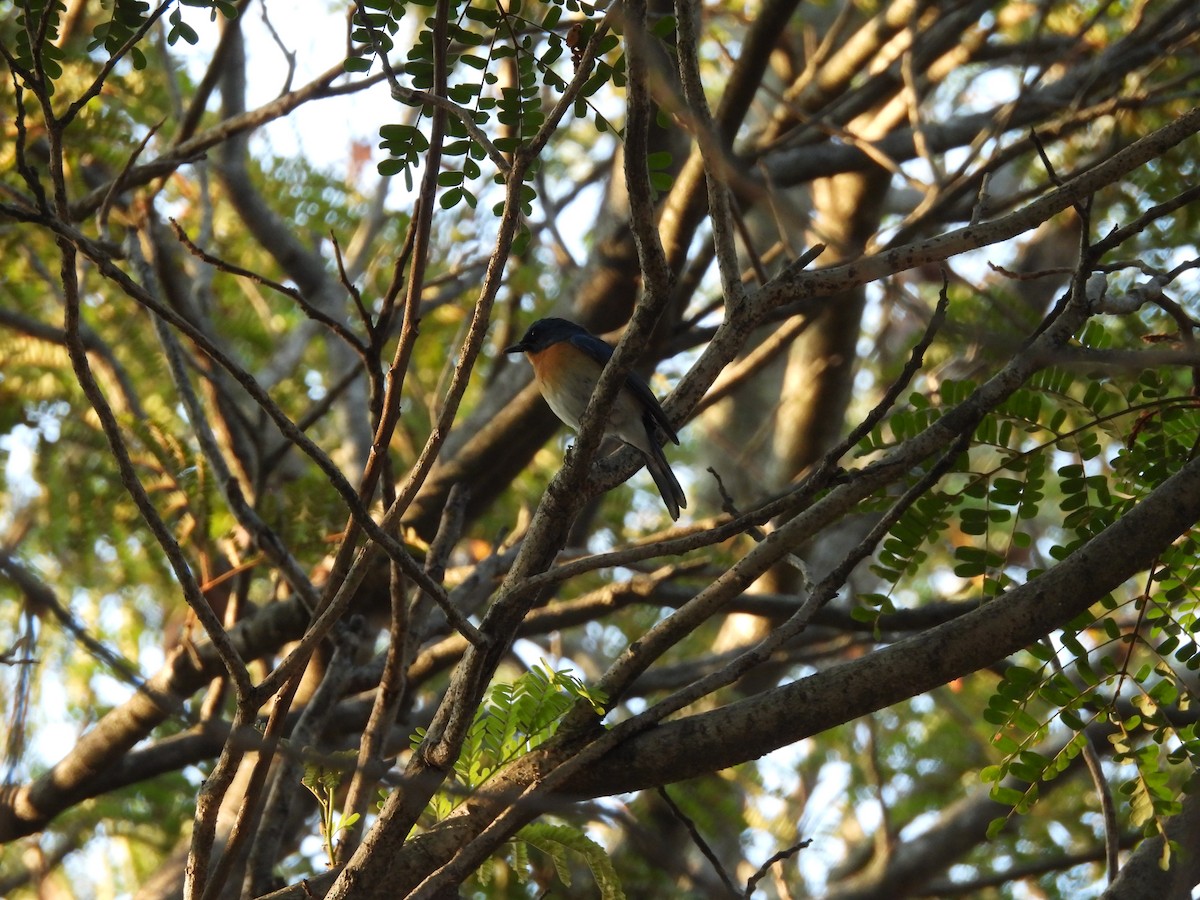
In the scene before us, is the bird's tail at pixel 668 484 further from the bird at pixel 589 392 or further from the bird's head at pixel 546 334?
the bird's head at pixel 546 334

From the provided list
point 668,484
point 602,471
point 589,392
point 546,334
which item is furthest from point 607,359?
point 602,471

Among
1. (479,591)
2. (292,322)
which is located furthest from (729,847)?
(292,322)

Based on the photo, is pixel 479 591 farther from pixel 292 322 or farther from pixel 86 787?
pixel 292 322

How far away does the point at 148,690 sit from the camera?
5.24ft

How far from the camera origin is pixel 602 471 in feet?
11.2

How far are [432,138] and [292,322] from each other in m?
7.02

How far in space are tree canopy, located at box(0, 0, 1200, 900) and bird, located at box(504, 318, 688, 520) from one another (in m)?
0.30

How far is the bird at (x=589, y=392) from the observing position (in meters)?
4.95

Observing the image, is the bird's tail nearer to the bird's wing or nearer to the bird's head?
the bird's wing

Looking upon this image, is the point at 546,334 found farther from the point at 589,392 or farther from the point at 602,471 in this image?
the point at 602,471

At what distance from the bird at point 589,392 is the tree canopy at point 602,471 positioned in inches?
11.9

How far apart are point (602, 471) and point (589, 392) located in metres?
1.80

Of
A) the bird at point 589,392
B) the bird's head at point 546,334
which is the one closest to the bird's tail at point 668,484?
the bird at point 589,392

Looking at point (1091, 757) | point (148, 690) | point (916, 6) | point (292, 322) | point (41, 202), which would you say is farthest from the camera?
point (292, 322)
